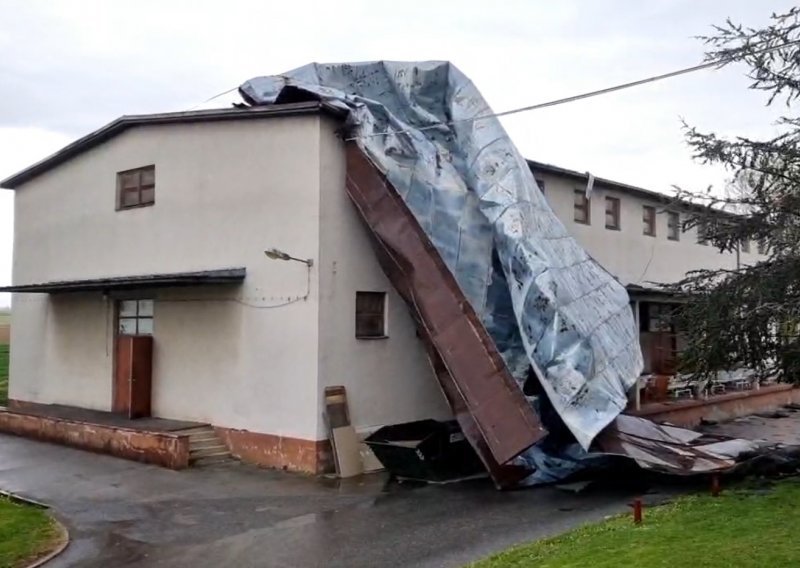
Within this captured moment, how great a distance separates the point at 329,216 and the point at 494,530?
6.49 m

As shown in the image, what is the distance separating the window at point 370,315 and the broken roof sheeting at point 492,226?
5.44ft

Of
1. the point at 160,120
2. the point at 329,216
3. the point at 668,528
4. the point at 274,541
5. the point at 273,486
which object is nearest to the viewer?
the point at 668,528

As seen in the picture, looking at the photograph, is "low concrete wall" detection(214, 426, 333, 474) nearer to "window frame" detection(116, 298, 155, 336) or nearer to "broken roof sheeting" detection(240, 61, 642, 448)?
"window frame" detection(116, 298, 155, 336)

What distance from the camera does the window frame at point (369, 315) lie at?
14906 millimetres

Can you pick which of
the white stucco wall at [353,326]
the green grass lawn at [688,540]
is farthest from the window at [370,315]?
the green grass lawn at [688,540]

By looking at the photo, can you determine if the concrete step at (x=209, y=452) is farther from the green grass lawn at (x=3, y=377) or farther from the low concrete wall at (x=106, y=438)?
the green grass lawn at (x=3, y=377)

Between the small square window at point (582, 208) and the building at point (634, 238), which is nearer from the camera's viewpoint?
the building at point (634, 238)

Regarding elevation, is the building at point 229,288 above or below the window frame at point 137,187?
below

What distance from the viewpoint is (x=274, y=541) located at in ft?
32.7

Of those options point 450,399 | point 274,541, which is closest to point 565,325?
point 450,399

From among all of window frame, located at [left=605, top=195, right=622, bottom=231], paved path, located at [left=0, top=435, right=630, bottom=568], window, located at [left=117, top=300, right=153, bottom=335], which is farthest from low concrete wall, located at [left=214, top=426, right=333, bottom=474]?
window frame, located at [left=605, top=195, right=622, bottom=231]

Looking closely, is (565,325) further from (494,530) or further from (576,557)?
(576,557)

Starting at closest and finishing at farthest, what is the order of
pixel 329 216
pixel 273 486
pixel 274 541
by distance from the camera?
pixel 274 541, pixel 273 486, pixel 329 216

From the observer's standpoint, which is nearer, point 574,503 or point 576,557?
point 576,557
